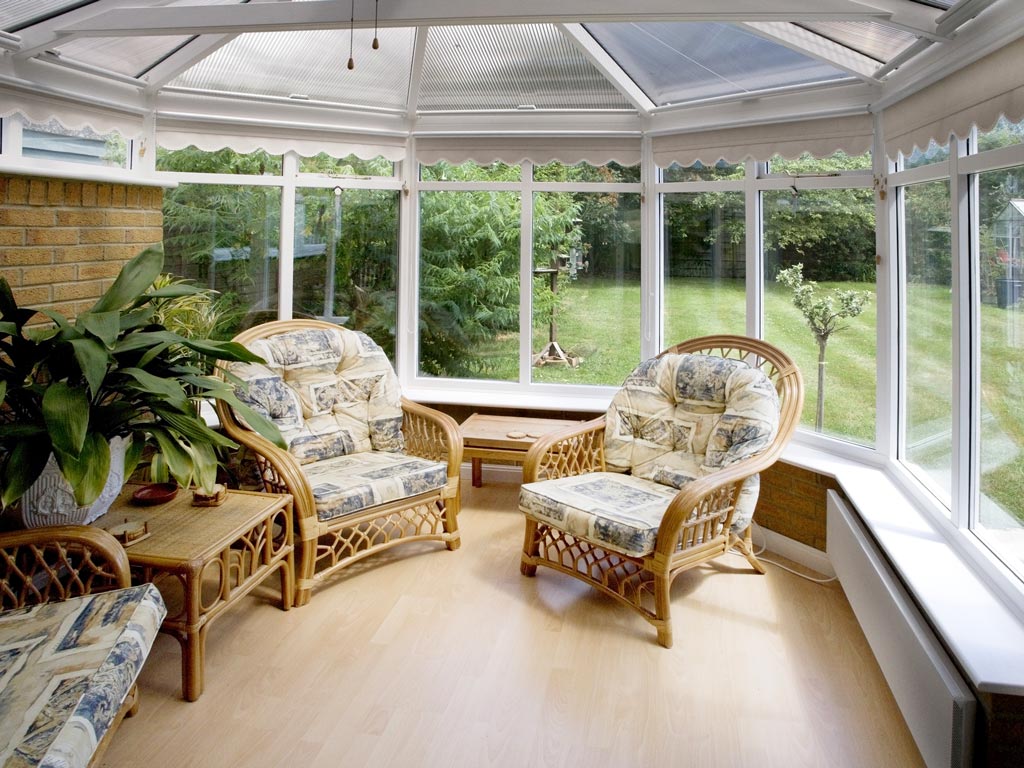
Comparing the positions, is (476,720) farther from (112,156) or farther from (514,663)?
(112,156)

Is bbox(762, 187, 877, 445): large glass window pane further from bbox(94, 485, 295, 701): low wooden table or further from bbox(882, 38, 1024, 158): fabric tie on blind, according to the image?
bbox(94, 485, 295, 701): low wooden table

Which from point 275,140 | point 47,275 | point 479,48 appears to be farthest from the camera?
point 275,140

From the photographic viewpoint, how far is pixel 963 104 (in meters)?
2.55

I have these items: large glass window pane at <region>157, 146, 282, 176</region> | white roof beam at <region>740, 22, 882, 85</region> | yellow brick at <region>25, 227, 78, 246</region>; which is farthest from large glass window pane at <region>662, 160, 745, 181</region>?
yellow brick at <region>25, 227, 78, 246</region>

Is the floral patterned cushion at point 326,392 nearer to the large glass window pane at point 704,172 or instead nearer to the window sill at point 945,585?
the large glass window pane at point 704,172

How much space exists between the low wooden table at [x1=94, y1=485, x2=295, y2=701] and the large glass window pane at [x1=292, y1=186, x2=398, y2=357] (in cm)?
211

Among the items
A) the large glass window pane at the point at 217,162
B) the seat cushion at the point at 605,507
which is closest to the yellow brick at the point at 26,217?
the large glass window pane at the point at 217,162

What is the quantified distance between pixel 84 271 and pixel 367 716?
2.40 meters

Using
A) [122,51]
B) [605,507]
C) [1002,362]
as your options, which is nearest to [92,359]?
[605,507]

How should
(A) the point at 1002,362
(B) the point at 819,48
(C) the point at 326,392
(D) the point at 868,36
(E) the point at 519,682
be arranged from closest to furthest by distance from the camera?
(A) the point at 1002,362
(E) the point at 519,682
(D) the point at 868,36
(B) the point at 819,48
(C) the point at 326,392

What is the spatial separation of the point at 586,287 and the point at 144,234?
2.74 meters

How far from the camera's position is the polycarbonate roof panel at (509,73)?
14.3ft

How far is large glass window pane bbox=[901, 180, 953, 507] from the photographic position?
10.0ft

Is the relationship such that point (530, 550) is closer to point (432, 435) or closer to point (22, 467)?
point (432, 435)
